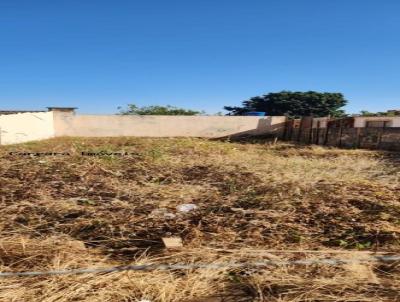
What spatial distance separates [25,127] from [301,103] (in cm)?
2081

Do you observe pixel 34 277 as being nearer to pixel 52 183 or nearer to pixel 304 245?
pixel 304 245

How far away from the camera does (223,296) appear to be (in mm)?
2602

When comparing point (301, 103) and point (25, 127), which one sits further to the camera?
point (301, 103)

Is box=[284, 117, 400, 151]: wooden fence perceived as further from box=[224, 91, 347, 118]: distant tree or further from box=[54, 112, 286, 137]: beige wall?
box=[224, 91, 347, 118]: distant tree

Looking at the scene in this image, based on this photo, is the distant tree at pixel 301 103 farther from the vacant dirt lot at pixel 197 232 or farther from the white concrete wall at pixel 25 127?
the vacant dirt lot at pixel 197 232

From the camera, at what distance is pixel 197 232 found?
3592 millimetres

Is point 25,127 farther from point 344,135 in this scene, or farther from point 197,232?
point 197,232

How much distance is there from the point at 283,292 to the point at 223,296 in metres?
0.39

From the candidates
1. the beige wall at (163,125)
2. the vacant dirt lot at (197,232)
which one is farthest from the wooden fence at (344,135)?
the vacant dirt lot at (197,232)

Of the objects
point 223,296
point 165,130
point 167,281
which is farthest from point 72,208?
point 165,130

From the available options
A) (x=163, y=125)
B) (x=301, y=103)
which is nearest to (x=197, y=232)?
(x=163, y=125)

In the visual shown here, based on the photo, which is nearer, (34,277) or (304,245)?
(34,277)

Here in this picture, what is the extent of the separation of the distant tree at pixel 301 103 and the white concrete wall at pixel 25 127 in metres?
17.2

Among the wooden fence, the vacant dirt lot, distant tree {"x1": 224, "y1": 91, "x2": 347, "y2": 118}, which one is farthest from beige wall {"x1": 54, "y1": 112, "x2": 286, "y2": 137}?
the vacant dirt lot
